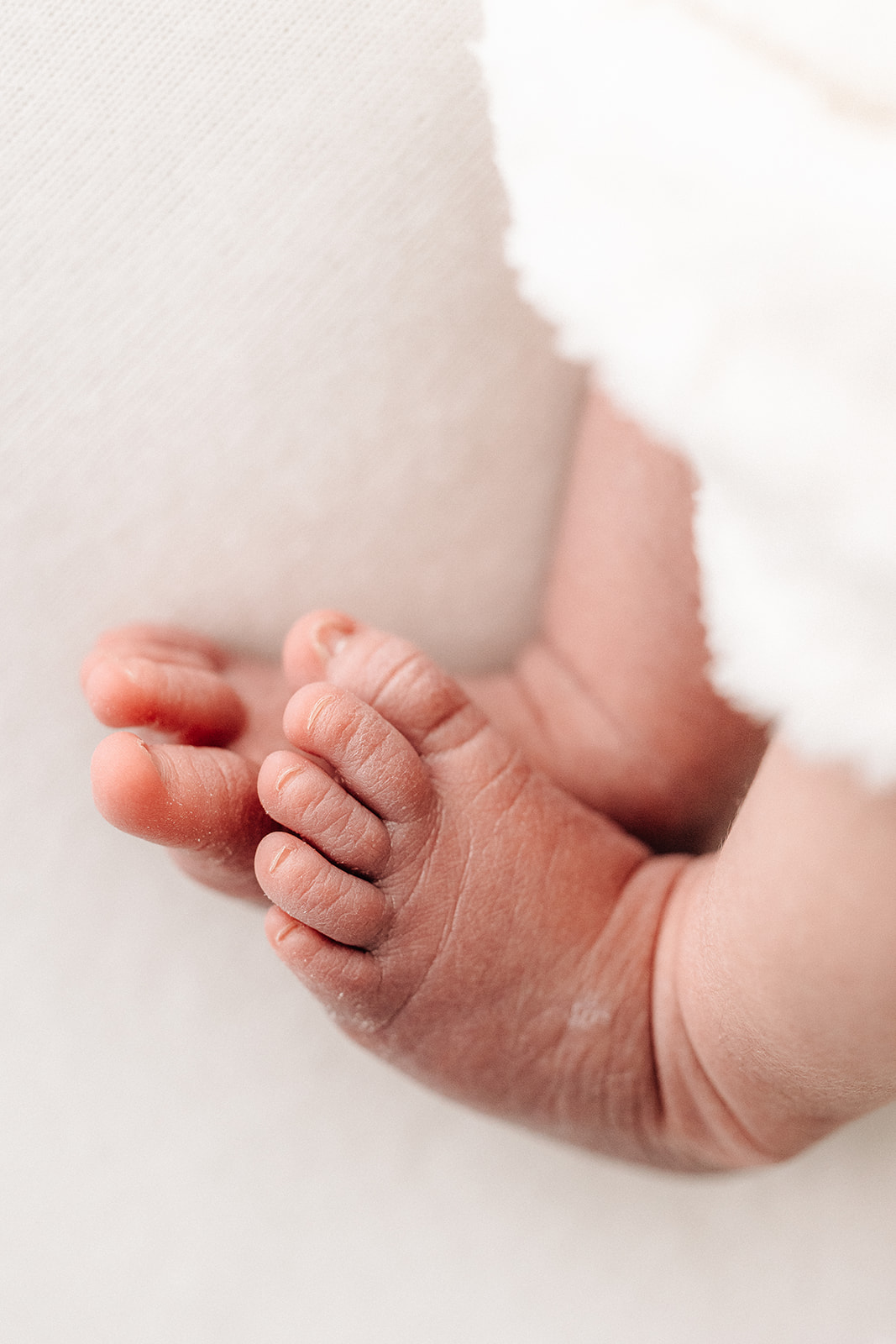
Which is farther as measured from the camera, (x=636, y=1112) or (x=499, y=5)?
(x=636, y=1112)

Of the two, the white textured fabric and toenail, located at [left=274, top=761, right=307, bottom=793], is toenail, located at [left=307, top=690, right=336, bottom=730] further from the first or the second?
the white textured fabric

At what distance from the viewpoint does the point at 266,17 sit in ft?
1.50

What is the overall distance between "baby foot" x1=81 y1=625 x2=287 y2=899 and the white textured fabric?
253mm

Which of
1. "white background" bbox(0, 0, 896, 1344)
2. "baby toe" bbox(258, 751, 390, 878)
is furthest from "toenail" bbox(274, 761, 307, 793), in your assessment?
"white background" bbox(0, 0, 896, 1344)

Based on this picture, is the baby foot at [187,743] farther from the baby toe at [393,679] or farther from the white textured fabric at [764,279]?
the white textured fabric at [764,279]

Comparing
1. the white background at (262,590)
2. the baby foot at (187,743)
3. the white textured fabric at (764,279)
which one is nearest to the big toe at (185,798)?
the baby foot at (187,743)

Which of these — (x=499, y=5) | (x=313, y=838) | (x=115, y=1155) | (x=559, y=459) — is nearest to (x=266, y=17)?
(x=499, y=5)

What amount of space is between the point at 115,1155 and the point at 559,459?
1.61 feet

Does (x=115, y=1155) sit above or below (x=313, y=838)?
below

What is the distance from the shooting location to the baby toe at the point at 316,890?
445 millimetres

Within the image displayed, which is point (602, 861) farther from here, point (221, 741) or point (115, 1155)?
point (115, 1155)

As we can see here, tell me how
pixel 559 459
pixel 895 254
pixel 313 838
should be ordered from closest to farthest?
pixel 895 254 < pixel 313 838 < pixel 559 459

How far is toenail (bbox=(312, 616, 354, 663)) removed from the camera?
504 mm

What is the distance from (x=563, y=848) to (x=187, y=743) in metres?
0.20
